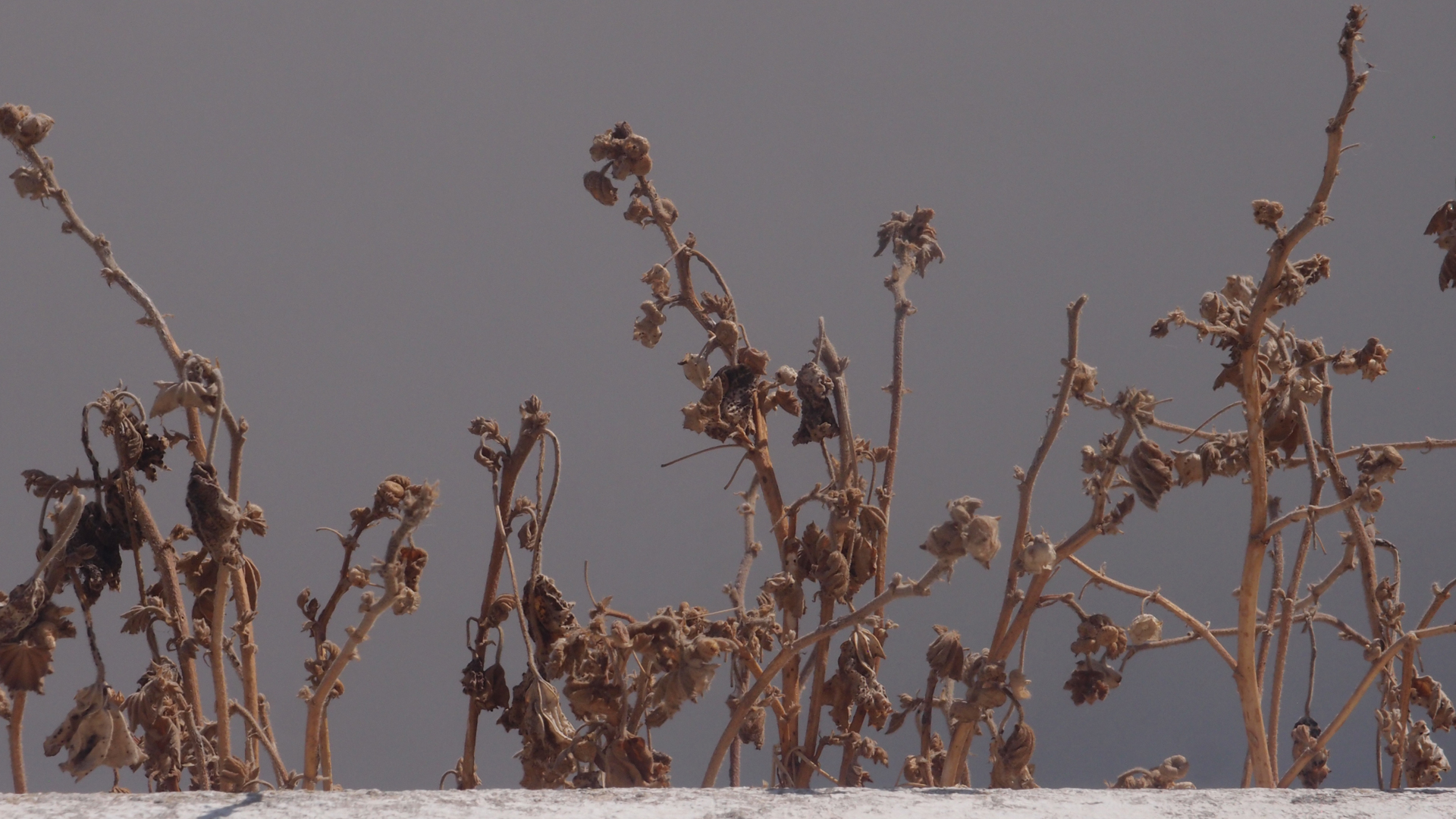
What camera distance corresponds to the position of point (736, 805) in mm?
554

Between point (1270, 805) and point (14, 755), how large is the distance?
2.57 ft

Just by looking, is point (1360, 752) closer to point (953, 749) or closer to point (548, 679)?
point (953, 749)

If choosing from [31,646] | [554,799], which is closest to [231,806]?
[554,799]

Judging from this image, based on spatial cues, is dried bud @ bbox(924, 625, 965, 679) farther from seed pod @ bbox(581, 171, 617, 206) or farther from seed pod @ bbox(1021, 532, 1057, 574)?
seed pod @ bbox(581, 171, 617, 206)

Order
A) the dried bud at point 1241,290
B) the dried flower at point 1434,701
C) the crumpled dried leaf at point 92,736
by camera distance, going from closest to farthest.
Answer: the crumpled dried leaf at point 92,736
the dried bud at point 1241,290
the dried flower at point 1434,701

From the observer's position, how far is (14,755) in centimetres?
82

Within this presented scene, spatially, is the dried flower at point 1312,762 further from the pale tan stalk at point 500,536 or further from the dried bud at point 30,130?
the dried bud at point 30,130

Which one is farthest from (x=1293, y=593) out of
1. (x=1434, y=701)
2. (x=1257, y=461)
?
(x=1257, y=461)

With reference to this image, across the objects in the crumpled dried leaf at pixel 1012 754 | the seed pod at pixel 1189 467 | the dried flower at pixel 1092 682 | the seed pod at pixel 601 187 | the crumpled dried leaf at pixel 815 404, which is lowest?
the crumpled dried leaf at pixel 1012 754

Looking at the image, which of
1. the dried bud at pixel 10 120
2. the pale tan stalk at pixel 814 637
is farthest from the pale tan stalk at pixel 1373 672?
the dried bud at pixel 10 120

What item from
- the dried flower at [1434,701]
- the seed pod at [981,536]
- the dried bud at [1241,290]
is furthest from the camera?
the dried flower at [1434,701]

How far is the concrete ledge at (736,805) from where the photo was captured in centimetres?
54

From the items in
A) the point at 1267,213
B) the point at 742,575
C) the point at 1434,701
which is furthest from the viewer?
the point at 742,575

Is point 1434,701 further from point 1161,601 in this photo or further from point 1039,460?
point 1039,460
